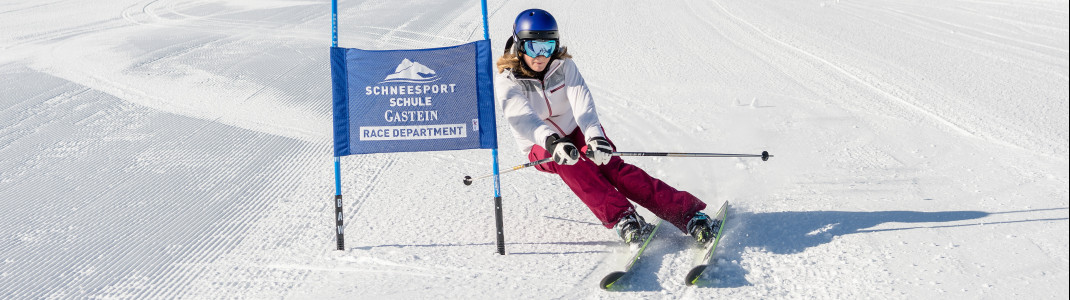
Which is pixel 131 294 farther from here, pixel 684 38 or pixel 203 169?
pixel 684 38

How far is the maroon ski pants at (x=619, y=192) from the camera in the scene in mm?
4016

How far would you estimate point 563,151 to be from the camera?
3771 mm

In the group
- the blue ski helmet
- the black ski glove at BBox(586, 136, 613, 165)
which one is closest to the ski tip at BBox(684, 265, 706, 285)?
the black ski glove at BBox(586, 136, 613, 165)

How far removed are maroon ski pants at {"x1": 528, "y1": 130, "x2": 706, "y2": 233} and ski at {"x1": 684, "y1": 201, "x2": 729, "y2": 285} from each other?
137 millimetres

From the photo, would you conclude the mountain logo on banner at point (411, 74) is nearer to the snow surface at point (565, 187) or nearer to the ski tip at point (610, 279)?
the snow surface at point (565, 187)

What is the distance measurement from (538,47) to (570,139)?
46 centimetres

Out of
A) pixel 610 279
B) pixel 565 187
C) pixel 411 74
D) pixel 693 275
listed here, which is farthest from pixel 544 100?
pixel 693 275

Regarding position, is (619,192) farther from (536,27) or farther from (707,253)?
(536,27)

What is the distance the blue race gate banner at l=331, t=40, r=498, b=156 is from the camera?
390 cm

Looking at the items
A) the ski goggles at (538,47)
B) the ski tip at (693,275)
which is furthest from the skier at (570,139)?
the ski tip at (693,275)

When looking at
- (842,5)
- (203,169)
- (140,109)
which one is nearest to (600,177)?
(203,169)

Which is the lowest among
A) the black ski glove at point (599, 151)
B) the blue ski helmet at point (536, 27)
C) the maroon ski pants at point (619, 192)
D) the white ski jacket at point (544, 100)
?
the maroon ski pants at point (619, 192)

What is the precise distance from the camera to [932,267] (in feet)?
11.8

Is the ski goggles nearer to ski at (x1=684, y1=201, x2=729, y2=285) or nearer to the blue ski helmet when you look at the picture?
the blue ski helmet
